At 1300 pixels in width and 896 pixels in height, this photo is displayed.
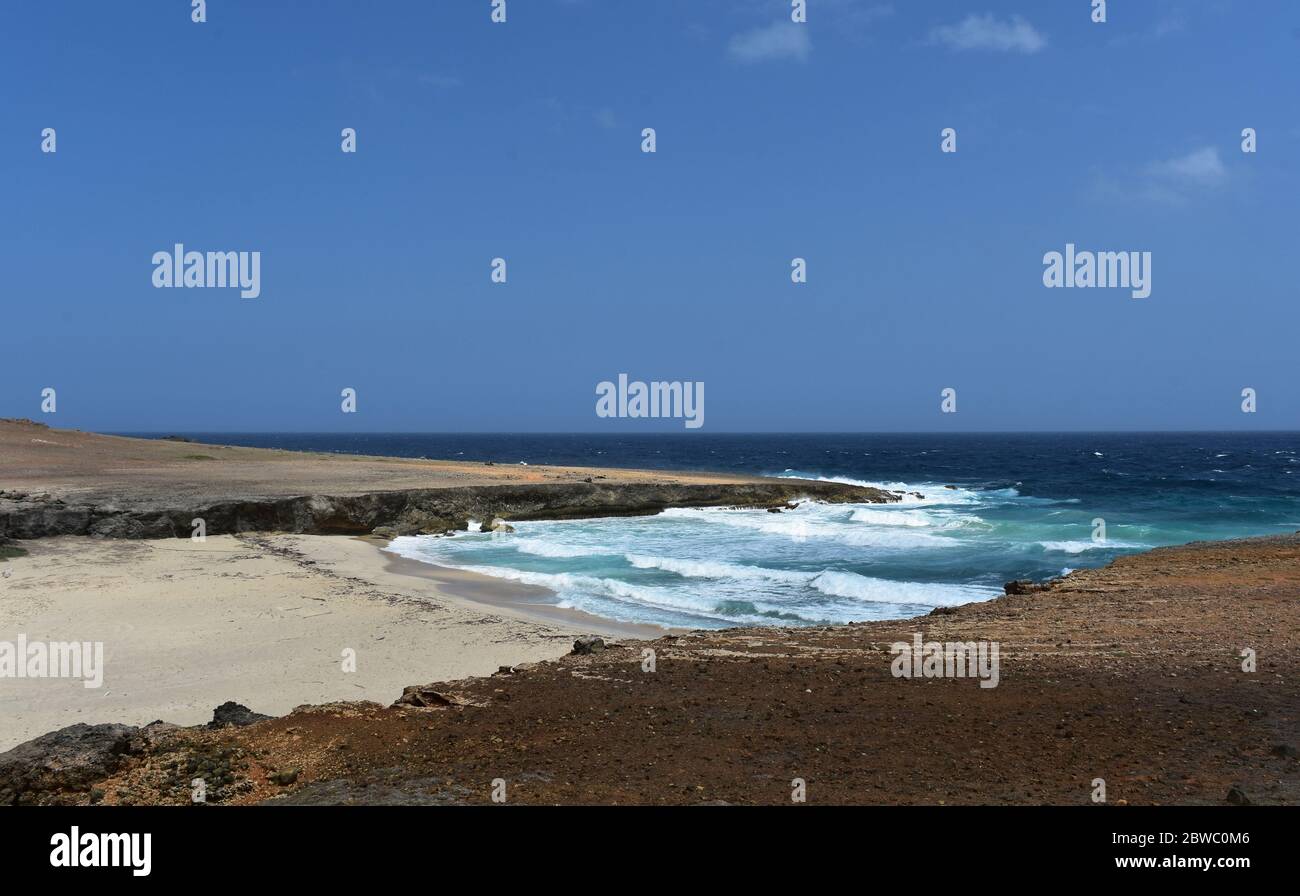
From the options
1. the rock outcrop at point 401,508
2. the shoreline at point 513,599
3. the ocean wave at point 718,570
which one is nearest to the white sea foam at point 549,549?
the ocean wave at point 718,570

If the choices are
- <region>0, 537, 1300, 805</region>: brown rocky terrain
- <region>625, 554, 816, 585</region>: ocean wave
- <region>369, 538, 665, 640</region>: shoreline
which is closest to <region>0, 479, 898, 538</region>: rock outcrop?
<region>369, 538, 665, 640</region>: shoreline

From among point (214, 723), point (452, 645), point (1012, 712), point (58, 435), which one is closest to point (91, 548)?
point (452, 645)

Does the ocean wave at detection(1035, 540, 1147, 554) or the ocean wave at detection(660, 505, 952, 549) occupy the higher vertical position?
the ocean wave at detection(660, 505, 952, 549)

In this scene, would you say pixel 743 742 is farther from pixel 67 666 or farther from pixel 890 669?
pixel 67 666

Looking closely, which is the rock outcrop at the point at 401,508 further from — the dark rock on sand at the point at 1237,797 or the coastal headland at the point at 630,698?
the dark rock on sand at the point at 1237,797

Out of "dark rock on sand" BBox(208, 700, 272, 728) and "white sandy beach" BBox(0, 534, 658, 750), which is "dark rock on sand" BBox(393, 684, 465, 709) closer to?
"dark rock on sand" BBox(208, 700, 272, 728)
